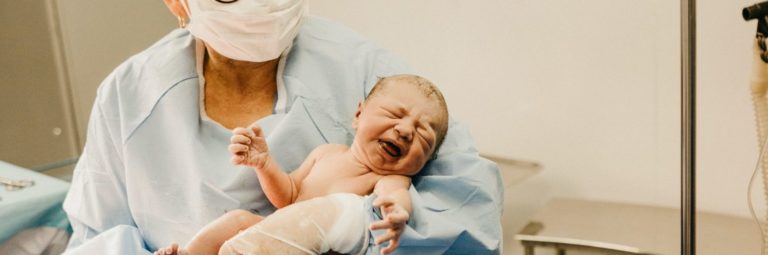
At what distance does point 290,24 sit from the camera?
49.8 inches

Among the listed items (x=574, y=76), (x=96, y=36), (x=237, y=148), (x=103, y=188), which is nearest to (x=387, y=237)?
(x=237, y=148)

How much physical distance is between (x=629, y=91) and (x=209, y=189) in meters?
1.33

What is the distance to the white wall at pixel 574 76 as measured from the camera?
79.0 inches

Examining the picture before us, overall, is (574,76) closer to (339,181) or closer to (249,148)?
(339,181)

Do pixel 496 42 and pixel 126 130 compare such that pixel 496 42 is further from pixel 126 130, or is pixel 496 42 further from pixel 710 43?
pixel 126 130

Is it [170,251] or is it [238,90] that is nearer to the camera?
[170,251]

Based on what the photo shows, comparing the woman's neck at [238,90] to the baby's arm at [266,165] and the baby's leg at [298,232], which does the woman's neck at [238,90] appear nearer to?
the baby's arm at [266,165]

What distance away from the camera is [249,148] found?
3.47 ft

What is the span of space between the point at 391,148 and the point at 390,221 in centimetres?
19

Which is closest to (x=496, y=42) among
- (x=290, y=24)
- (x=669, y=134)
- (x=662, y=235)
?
(x=669, y=134)

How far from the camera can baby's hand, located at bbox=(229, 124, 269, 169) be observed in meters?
1.03

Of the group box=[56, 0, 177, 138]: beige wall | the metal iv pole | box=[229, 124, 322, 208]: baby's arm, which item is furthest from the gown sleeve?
box=[56, 0, 177, 138]: beige wall

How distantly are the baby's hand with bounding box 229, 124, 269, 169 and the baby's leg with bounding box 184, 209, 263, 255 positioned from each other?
0.32ft

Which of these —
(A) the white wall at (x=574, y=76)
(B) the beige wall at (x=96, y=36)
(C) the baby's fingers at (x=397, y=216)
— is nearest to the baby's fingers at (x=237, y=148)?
(C) the baby's fingers at (x=397, y=216)
